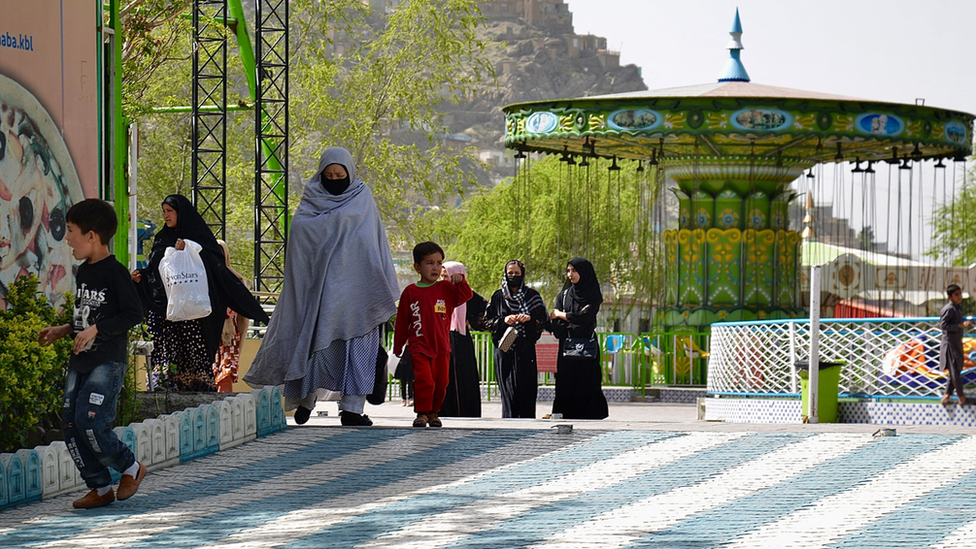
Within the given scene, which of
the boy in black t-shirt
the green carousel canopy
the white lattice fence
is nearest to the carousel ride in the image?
the green carousel canopy

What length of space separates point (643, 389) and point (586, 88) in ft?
450

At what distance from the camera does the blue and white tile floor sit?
16.1ft

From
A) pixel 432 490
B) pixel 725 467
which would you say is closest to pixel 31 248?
pixel 432 490

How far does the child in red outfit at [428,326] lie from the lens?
26.5 ft

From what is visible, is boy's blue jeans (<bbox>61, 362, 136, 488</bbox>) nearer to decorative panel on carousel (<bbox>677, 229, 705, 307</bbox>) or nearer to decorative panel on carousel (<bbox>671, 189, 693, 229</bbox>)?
decorative panel on carousel (<bbox>677, 229, 705, 307</bbox>)

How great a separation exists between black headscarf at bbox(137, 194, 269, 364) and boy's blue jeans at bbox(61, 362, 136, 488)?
8.17ft

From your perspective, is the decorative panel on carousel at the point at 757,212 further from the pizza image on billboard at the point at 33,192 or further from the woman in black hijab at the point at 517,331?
A: the pizza image on billboard at the point at 33,192

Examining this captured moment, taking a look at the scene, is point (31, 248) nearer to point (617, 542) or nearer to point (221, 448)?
point (221, 448)

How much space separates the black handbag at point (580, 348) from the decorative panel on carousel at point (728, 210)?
28.8 feet

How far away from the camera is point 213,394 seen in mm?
7848

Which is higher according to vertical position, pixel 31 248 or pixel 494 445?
pixel 31 248

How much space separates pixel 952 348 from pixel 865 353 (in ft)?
2.65

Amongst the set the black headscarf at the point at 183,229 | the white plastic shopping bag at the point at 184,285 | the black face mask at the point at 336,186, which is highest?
the black face mask at the point at 336,186

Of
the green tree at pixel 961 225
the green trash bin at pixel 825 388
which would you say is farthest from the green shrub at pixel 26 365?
the green tree at pixel 961 225
